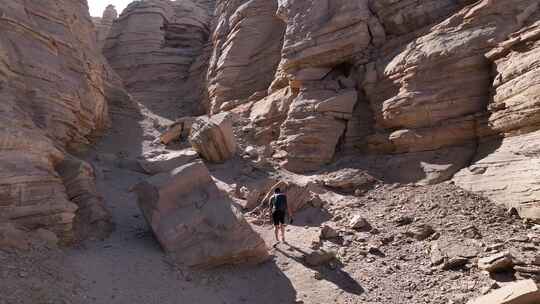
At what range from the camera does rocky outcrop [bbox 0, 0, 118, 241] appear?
25.5 feet

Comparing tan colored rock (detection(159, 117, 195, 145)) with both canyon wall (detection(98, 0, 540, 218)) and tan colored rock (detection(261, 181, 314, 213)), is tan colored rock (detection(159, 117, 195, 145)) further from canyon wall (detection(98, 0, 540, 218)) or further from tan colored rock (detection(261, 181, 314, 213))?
tan colored rock (detection(261, 181, 314, 213))

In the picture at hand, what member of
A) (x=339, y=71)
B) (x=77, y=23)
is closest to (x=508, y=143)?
(x=339, y=71)

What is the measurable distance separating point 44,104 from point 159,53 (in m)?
18.0

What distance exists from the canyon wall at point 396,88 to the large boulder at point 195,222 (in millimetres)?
5710

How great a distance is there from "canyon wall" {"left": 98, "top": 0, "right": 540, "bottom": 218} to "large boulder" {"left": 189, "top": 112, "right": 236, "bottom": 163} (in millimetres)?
1708

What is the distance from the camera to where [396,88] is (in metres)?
13.5

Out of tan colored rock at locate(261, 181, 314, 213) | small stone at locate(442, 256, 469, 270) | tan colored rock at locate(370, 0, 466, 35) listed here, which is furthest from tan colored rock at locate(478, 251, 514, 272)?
tan colored rock at locate(370, 0, 466, 35)

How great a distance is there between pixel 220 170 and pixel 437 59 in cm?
818

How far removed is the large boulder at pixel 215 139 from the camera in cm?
1548

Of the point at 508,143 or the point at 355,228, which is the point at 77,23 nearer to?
the point at 355,228

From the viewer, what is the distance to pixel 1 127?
26.2ft

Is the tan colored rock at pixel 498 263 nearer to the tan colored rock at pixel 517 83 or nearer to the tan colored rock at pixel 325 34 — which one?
the tan colored rock at pixel 517 83

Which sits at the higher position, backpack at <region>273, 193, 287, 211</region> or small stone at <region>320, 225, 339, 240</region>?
backpack at <region>273, 193, 287, 211</region>

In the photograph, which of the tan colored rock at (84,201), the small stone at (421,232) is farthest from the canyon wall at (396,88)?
the tan colored rock at (84,201)
